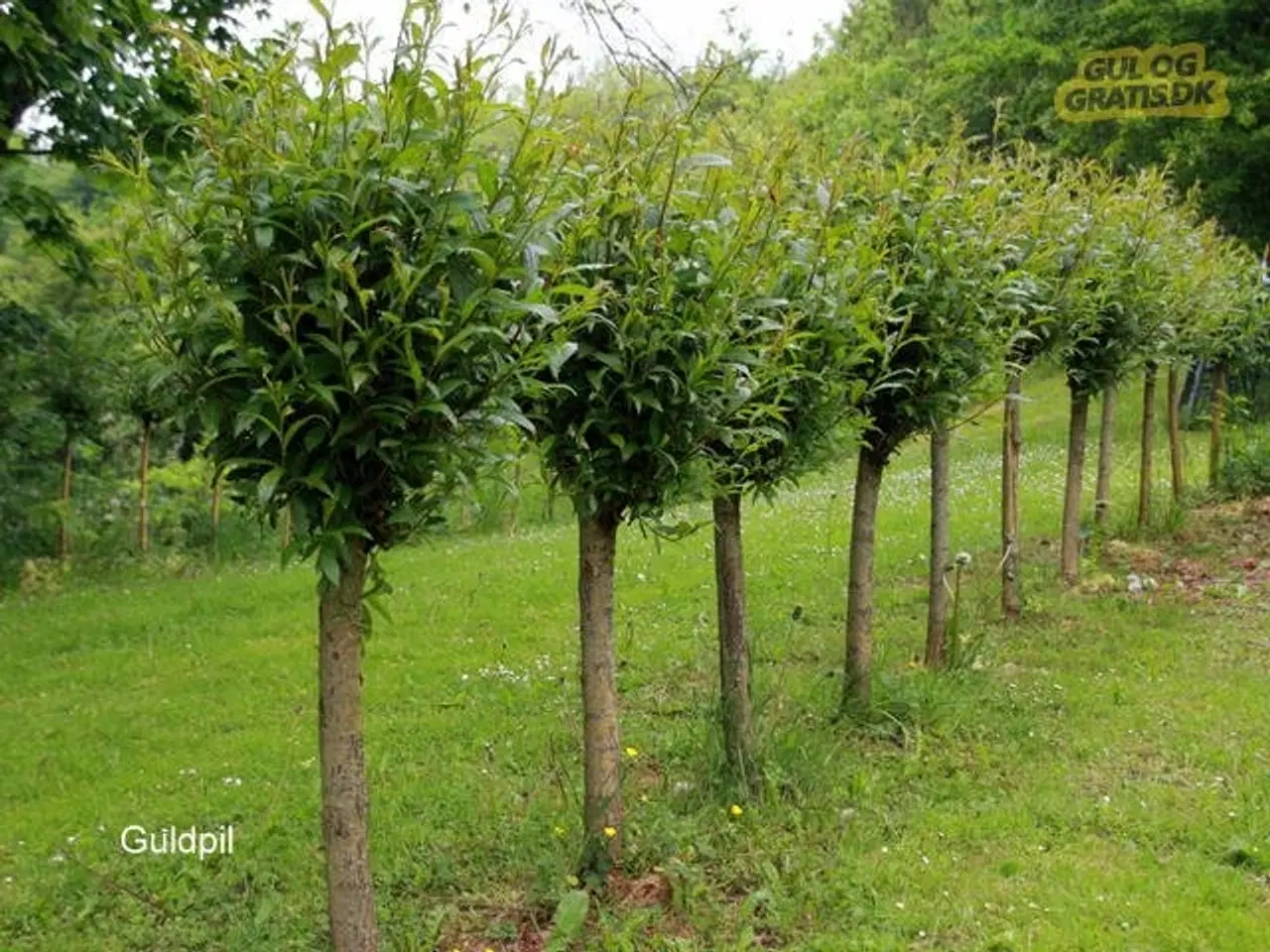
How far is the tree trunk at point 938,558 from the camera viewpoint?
6.31 metres

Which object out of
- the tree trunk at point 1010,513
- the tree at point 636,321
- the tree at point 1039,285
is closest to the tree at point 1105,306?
the tree at point 1039,285

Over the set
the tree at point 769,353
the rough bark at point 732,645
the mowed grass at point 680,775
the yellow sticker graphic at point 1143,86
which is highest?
the yellow sticker graphic at point 1143,86

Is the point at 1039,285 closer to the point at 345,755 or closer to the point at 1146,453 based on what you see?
the point at 1146,453

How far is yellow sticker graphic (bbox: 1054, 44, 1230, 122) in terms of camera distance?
15047mm

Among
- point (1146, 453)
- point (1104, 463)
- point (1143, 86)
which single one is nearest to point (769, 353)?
point (1104, 463)

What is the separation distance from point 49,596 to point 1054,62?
47.1 feet

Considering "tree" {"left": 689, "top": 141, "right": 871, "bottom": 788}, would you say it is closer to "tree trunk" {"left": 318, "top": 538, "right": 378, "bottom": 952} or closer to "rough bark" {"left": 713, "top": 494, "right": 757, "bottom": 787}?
"rough bark" {"left": 713, "top": 494, "right": 757, "bottom": 787}

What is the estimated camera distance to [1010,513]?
7387 mm

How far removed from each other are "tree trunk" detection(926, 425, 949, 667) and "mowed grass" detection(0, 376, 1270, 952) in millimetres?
222

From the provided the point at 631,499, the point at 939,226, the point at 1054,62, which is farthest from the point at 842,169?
the point at 1054,62

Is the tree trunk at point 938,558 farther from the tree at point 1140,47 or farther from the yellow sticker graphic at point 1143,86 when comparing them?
the yellow sticker graphic at point 1143,86

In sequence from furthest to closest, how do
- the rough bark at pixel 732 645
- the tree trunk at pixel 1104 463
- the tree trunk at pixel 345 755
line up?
the tree trunk at pixel 1104 463 → the rough bark at pixel 732 645 → the tree trunk at pixel 345 755

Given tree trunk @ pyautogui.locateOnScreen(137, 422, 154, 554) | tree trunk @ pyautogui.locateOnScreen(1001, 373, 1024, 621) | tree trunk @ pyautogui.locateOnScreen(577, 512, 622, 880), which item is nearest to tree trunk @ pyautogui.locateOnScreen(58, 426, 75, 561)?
tree trunk @ pyautogui.locateOnScreen(137, 422, 154, 554)

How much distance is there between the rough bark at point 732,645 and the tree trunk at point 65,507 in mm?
10243
